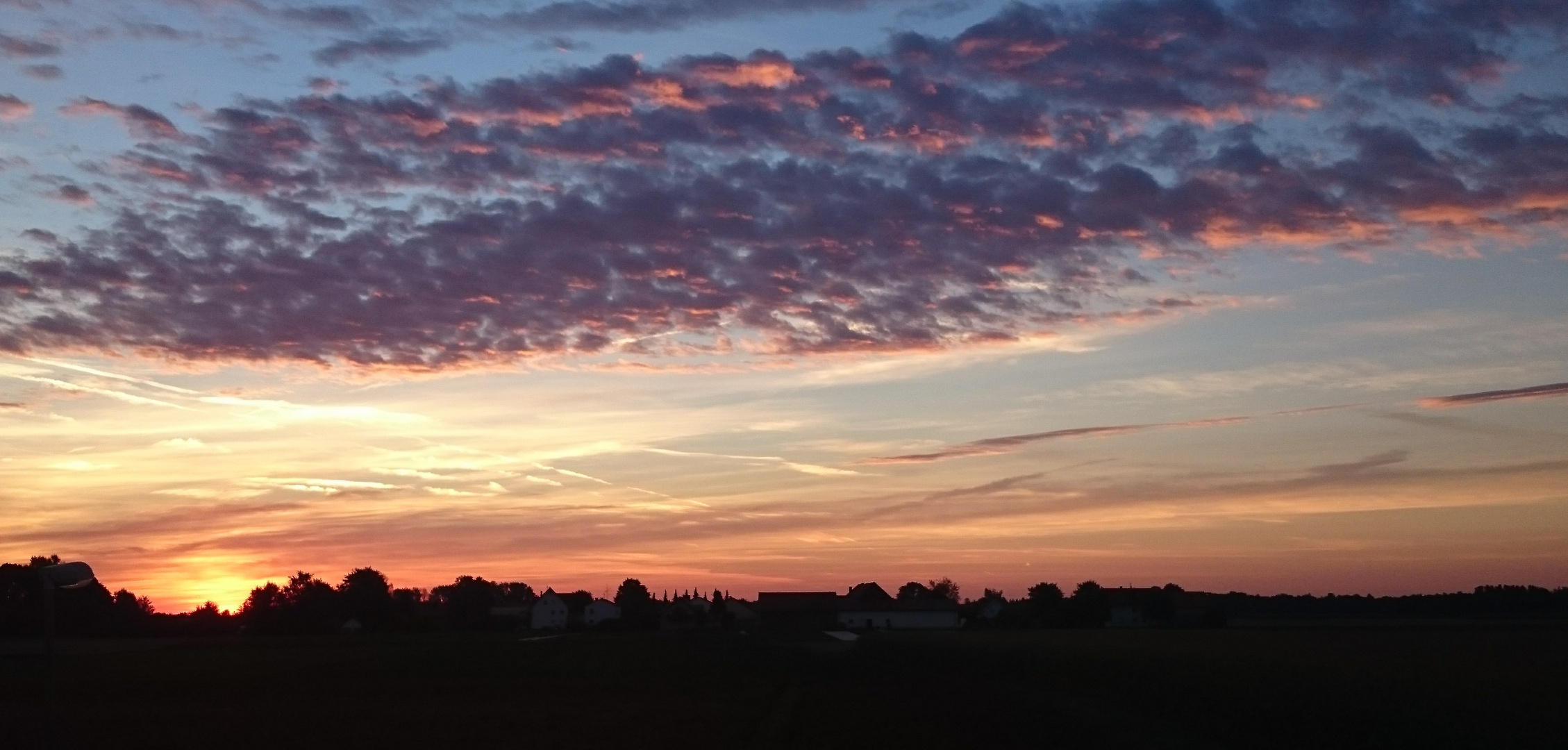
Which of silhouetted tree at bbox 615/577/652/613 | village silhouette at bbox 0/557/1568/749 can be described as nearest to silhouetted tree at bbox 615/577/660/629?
silhouetted tree at bbox 615/577/652/613

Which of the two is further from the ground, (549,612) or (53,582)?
(549,612)

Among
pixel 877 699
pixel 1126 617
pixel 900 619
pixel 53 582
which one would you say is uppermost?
pixel 900 619

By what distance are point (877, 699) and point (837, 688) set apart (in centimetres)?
506

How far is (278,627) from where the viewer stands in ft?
440

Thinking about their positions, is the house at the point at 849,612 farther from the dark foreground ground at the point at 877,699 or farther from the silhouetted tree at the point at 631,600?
the dark foreground ground at the point at 877,699

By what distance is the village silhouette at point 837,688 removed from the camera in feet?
81.5

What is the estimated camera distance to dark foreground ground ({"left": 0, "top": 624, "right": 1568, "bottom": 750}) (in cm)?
2450

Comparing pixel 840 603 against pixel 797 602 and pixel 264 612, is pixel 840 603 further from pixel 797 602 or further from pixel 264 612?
pixel 264 612

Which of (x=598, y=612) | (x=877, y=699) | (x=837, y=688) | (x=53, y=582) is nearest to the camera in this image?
(x=53, y=582)

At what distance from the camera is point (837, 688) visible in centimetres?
4016

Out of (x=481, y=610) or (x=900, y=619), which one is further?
(x=481, y=610)

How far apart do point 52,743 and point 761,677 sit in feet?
99.2

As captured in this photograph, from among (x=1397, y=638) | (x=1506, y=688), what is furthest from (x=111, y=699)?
(x=1397, y=638)

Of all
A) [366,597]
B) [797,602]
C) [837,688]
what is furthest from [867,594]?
[837,688]
